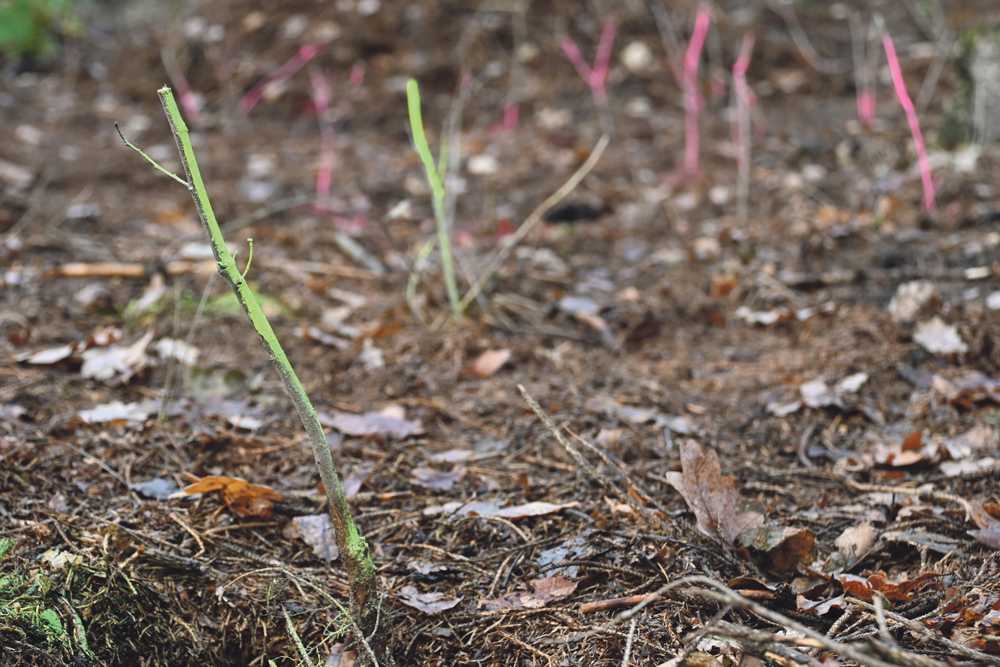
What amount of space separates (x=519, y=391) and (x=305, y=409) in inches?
46.4

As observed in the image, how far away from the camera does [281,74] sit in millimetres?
5363

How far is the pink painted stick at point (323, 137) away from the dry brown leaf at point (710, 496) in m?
2.74

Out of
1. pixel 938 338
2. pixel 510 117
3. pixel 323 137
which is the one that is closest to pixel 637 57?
pixel 510 117

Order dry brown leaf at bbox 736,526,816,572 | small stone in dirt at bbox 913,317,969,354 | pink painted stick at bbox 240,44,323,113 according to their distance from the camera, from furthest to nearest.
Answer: pink painted stick at bbox 240,44,323,113 < small stone in dirt at bbox 913,317,969,354 < dry brown leaf at bbox 736,526,816,572

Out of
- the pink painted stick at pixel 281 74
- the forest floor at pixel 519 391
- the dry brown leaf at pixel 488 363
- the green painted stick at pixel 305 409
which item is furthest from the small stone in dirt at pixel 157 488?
the pink painted stick at pixel 281 74

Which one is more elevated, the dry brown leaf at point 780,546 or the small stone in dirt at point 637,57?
the small stone in dirt at point 637,57

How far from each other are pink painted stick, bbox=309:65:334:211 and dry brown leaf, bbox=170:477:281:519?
2338 millimetres

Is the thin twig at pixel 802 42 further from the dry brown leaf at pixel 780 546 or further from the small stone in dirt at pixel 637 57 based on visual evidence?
the dry brown leaf at pixel 780 546

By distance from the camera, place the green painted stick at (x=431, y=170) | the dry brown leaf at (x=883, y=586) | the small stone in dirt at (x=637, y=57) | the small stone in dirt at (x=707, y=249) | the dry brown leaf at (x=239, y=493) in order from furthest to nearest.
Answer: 1. the small stone in dirt at (x=637, y=57)
2. the small stone in dirt at (x=707, y=249)
3. the green painted stick at (x=431, y=170)
4. the dry brown leaf at (x=239, y=493)
5. the dry brown leaf at (x=883, y=586)

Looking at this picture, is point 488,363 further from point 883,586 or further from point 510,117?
point 510,117

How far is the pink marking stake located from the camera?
4934 mm

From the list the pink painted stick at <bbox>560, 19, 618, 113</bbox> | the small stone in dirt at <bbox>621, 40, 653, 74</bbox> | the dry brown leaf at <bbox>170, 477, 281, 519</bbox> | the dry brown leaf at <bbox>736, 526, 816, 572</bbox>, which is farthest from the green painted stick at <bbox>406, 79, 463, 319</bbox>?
the small stone in dirt at <bbox>621, 40, 653, 74</bbox>

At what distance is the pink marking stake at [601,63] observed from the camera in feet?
16.2

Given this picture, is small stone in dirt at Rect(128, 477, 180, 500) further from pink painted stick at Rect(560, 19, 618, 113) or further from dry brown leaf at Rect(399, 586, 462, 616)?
pink painted stick at Rect(560, 19, 618, 113)
